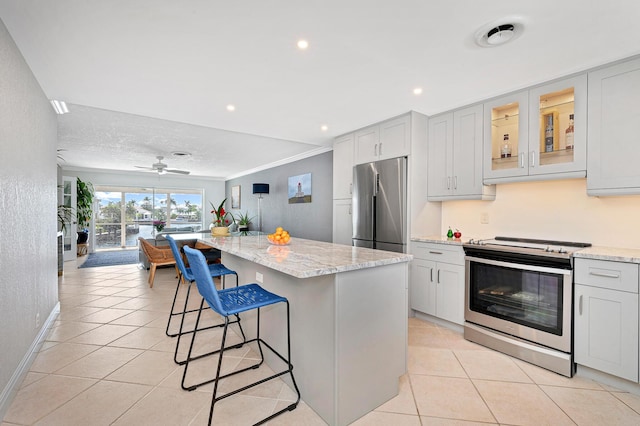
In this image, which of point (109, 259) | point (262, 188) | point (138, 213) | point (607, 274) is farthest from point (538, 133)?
point (138, 213)

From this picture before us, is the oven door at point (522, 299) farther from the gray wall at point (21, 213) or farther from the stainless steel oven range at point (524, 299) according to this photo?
the gray wall at point (21, 213)

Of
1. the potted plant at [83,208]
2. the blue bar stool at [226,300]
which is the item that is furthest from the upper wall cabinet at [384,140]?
the potted plant at [83,208]

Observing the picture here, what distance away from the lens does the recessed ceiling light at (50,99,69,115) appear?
3.16 m

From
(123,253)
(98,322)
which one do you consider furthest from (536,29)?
(123,253)

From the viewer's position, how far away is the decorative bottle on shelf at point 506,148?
2834mm

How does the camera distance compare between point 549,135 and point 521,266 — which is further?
point 549,135

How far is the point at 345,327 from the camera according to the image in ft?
5.49

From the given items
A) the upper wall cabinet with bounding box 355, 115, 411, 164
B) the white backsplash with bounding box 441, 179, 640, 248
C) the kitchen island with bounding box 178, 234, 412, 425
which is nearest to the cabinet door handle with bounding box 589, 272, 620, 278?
the white backsplash with bounding box 441, 179, 640, 248

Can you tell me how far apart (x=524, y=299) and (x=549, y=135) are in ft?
4.81

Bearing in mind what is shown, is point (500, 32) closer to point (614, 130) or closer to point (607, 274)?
point (614, 130)

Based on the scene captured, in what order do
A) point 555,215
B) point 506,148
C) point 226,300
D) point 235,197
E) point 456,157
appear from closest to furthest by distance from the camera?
point 226,300 → point 555,215 → point 506,148 → point 456,157 → point 235,197

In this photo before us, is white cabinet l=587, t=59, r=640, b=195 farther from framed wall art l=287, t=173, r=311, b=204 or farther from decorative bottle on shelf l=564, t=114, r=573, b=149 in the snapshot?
framed wall art l=287, t=173, r=311, b=204

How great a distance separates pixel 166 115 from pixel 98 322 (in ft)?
8.09

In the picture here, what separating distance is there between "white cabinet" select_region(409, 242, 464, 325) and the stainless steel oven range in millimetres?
112
